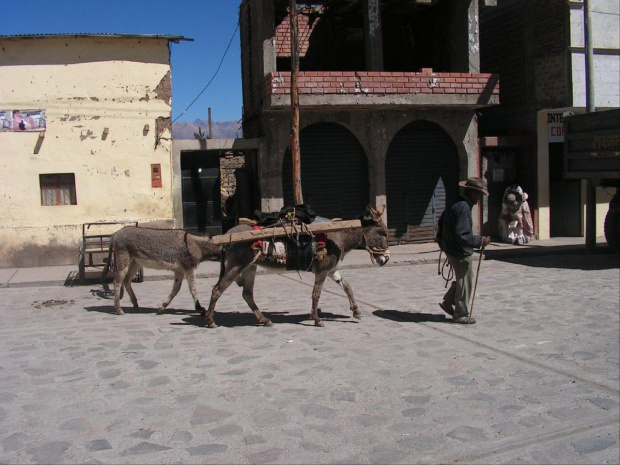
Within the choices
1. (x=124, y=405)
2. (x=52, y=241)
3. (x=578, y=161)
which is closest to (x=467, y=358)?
(x=124, y=405)

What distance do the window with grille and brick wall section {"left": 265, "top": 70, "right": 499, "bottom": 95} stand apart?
16.9ft

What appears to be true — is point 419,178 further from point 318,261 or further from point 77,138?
point 318,261

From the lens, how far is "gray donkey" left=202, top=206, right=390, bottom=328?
25.8ft

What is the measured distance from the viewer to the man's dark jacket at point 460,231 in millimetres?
7684

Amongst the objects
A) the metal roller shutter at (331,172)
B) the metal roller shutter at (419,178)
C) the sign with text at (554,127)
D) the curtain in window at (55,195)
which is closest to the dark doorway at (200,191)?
the metal roller shutter at (331,172)

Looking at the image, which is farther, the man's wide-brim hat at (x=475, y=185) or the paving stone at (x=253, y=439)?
the man's wide-brim hat at (x=475, y=185)

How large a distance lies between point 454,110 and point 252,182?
5804 millimetres

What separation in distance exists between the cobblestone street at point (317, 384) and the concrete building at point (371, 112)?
685 centimetres

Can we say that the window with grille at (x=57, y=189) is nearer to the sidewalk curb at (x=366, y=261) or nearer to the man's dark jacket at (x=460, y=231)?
the sidewalk curb at (x=366, y=261)

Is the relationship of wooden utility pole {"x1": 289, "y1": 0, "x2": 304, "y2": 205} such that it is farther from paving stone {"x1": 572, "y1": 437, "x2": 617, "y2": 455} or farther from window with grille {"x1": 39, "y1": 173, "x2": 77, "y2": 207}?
paving stone {"x1": 572, "y1": 437, "x2": 617, "y2": 455}

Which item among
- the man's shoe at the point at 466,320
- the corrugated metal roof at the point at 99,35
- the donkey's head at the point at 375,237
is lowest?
the man's shoe at the point at 466,320

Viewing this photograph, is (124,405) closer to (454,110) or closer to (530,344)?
(530,344)

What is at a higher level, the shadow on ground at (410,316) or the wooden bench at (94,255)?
the wooden bench at (94,255)

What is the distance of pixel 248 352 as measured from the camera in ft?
22.0
